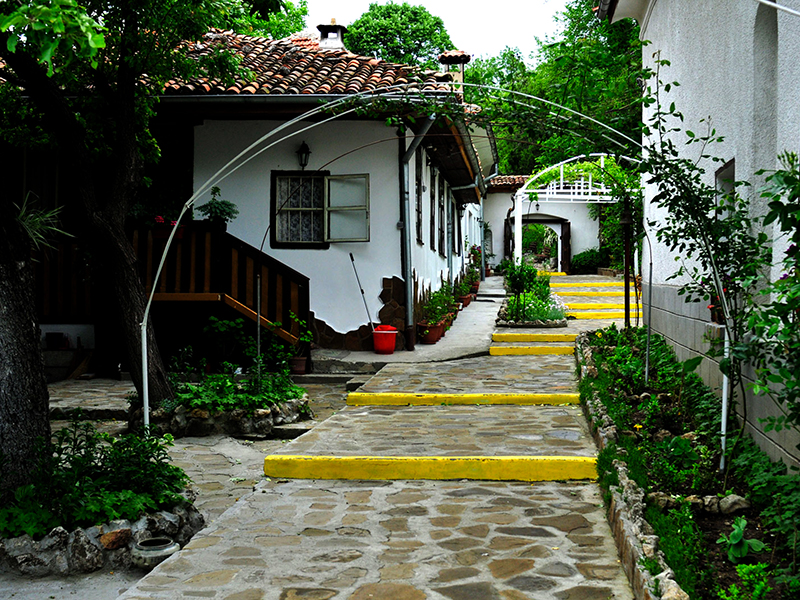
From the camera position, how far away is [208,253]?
10352 mm

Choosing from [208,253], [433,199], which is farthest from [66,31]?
[433,199]

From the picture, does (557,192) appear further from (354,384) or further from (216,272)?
(354,384)

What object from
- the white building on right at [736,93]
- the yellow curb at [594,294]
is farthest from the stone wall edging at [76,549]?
the yellow curb at [594,294]

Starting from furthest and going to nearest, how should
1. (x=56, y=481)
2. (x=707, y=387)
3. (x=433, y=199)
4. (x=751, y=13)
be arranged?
(x=433, y=199), (x=707, y=387), (x=751, y=13), (x=56, y=481)

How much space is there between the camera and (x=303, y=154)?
37.3ft

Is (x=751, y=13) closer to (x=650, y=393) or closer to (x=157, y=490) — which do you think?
(x=650, y=393)

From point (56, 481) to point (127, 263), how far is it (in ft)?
10.6

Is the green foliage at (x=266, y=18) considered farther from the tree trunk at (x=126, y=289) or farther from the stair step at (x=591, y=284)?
the stair step at (x=591, y=284)

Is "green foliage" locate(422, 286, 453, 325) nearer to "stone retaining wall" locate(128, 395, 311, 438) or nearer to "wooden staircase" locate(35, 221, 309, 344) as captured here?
"wooden staircase" locate(35, 221, 309, 344)

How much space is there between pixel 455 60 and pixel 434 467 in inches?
387

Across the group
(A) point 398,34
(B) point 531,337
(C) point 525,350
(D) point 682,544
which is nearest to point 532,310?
(B) point 531,337

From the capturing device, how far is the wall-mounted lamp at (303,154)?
11344mm

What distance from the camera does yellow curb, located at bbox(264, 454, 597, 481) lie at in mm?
5535

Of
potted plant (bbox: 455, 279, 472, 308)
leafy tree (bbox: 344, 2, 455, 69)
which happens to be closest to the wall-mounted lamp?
potted plant (bbox: 455, 279, 472, 308)
